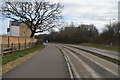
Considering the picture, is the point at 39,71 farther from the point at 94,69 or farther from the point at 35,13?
the point at 35,13

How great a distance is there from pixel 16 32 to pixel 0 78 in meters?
55.8

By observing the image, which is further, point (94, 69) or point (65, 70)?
point (94, 69)

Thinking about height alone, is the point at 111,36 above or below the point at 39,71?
above

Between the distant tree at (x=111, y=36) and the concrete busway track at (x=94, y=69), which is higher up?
the distant tree at (x=111, y=36)

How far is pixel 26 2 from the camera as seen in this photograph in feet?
116

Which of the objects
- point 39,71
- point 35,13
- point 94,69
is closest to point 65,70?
point 39,71

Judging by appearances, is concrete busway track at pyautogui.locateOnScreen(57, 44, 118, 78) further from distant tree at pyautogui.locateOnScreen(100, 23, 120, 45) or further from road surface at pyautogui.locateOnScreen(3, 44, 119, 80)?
distant tree at pyautogui.locateOnScreen(100, 23, 120, 45)

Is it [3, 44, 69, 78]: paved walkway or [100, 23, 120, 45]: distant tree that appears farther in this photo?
[100, 23, 120, 45]: distant tree

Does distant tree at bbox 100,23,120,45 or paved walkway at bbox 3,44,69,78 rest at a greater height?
distant tree at bbox 100,23,120,45

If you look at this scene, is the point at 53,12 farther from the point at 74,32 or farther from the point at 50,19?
the point at 74,32

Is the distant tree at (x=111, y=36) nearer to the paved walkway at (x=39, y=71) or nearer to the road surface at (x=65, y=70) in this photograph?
the road surface at (x=65, y=70)

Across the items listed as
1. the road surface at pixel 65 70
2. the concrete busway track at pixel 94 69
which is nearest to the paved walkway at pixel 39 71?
the road surface at pixel 65 70

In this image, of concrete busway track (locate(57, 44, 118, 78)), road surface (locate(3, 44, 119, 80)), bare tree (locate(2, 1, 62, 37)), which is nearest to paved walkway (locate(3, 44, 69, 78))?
road surface (locate(3, 44, 119, 80))

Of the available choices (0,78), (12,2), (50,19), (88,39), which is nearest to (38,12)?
(50,19)
